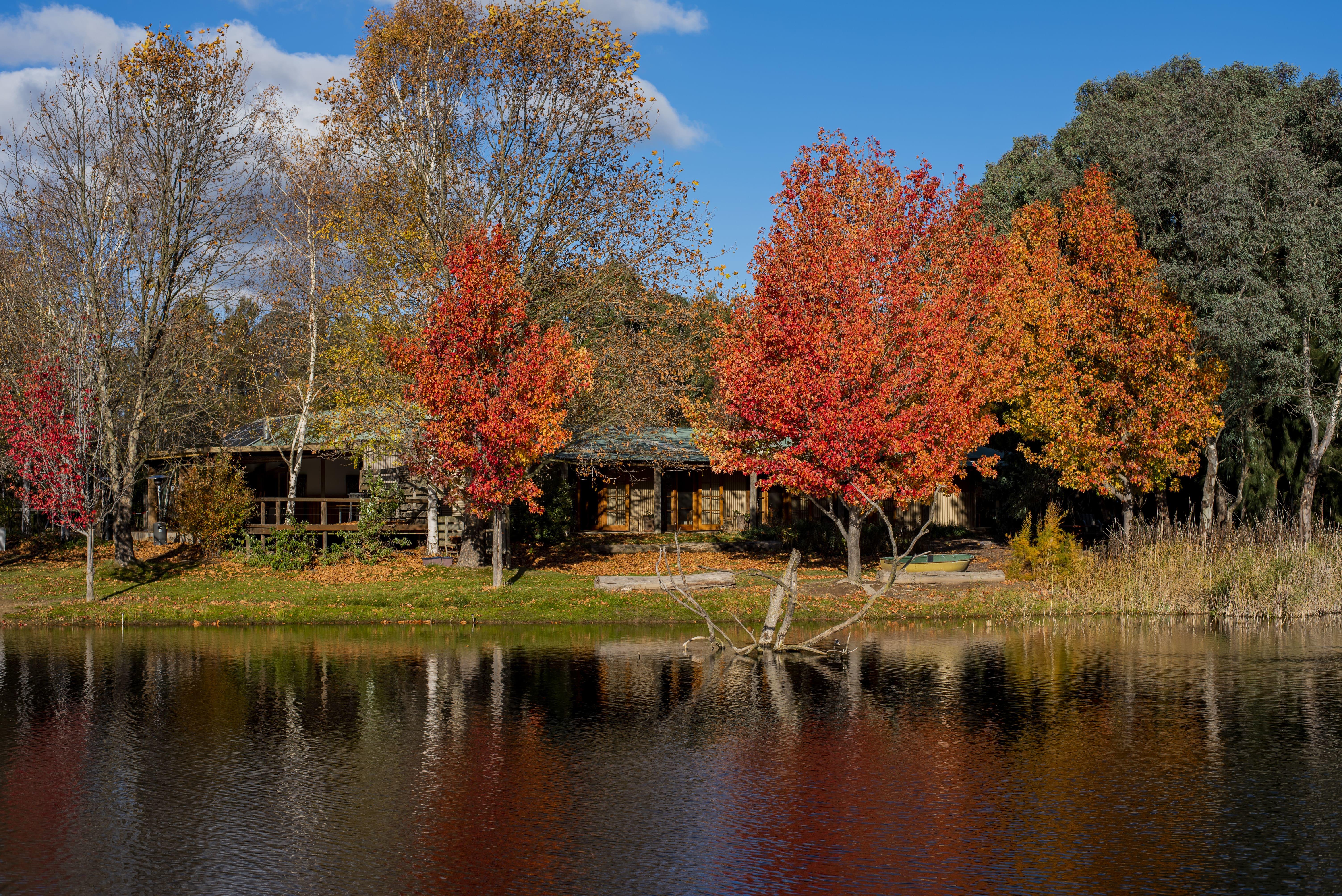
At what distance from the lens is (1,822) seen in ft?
29.7

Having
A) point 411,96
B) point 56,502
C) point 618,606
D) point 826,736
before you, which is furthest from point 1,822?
point 411,96

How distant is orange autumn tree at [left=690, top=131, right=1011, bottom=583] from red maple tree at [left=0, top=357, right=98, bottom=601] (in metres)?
14.8

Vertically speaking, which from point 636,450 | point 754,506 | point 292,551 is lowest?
point 292,551

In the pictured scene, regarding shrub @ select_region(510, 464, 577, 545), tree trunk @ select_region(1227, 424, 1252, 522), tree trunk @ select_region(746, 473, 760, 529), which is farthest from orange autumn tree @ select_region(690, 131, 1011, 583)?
tree trunk @ select_region(746, 473, 760, 529)

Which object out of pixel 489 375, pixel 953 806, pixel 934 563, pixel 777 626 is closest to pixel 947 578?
pixel 934 563

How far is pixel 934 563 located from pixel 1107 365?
851 centimetres

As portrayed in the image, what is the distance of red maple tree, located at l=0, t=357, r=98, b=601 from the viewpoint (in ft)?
82.7

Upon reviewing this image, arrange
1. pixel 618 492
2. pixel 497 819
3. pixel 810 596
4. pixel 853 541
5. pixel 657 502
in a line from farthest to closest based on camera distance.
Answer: pixel 618 492 → pixel 657 502 → pixel 853 541 → pixel 810 596 → pixel 497 819

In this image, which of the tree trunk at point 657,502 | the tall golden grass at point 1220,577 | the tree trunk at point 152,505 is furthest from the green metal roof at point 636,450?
the tree trunk at point 152,505

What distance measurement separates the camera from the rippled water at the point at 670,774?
795 cm

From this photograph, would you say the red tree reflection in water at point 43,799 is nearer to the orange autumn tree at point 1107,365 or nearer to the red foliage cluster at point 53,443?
the red foliage cluster at point 53,443

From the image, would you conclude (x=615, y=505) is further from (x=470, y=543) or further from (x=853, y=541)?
(x=853, y=541)

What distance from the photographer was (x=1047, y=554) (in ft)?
92.4

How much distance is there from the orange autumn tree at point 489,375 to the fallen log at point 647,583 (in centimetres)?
277
